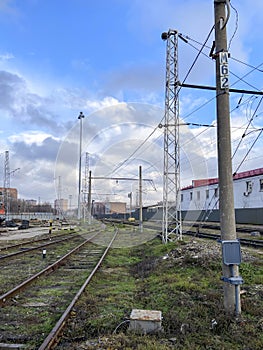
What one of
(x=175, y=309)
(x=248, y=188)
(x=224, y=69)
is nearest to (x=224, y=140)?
(x=224, y=69)

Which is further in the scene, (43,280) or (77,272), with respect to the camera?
(77,272)

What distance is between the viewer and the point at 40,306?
6691 mm

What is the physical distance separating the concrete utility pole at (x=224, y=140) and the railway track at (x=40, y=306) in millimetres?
3019

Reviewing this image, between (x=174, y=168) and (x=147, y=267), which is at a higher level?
(x=174, y=168)

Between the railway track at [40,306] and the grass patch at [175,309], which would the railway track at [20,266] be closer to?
the railway track at [40,306]

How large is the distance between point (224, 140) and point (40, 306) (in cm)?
494

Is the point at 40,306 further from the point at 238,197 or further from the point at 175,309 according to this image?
the point at 238,197

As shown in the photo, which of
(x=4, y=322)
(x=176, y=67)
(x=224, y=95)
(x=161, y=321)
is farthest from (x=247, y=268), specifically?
(x=176, y=67)

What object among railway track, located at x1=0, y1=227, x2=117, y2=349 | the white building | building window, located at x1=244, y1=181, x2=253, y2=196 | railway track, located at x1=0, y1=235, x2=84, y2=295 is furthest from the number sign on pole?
building window, located at x1=244, y1=181, x2=253, y2=196

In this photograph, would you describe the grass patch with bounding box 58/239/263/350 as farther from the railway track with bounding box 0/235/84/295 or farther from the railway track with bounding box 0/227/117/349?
the railway track with bounding box 0/235/84/295

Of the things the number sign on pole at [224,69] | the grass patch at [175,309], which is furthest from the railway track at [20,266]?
the number sign on pole at [224,69]

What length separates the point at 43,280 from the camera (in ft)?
30.4

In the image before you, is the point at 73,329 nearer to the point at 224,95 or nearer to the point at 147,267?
the point at 224,95

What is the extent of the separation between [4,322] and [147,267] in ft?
20.8
